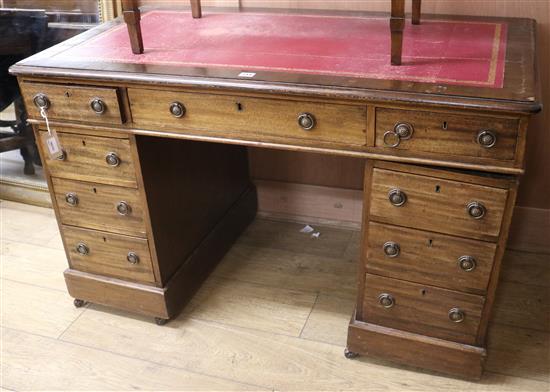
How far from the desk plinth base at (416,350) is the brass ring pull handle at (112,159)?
806mm

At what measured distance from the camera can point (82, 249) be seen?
1.88 metres

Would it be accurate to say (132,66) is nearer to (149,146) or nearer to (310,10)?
(149,146)

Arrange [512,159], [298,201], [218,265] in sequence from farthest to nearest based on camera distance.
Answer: [298,201] → [218,265] → [512,159]

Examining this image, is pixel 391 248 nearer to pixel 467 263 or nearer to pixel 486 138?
pixel 467 263

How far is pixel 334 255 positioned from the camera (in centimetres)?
222

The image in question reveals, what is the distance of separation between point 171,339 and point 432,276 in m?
0.84

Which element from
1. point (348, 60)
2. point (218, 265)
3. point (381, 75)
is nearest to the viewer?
point (381, 75)

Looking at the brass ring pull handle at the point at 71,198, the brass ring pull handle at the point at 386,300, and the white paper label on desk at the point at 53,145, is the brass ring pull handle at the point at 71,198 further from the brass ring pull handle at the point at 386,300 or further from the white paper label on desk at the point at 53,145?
the brass ring pull handle at the point at 386,300

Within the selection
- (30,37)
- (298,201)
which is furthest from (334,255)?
(30,37)

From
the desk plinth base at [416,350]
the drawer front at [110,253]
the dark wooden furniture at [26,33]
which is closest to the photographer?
the desk plinth base at [416,350]

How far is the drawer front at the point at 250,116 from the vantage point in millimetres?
1396

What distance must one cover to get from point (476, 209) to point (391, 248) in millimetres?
248

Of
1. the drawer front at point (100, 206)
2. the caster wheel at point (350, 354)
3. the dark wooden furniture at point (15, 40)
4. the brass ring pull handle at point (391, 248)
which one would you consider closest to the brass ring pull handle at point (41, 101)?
the drawer front at point (100, 206)

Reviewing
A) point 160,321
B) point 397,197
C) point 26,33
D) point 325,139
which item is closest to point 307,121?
point 325,139
